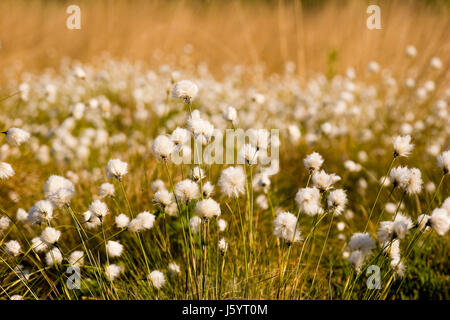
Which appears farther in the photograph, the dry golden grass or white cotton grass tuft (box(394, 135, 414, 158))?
the dry golden grass

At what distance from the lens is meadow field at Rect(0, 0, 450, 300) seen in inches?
58.3

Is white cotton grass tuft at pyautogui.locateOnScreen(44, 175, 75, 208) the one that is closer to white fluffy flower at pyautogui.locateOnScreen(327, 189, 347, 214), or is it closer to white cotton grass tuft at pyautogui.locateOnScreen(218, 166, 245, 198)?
white cotton grass tuft at pyautogui.locateOnScreen(218, 166, 245, 198)

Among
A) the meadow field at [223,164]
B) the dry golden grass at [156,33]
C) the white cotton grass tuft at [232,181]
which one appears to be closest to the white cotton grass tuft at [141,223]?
the meadow field at [223,164]

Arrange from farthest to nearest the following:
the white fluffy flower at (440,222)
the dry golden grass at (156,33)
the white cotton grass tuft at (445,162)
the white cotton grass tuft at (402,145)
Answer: the dry golden grass at (156,33), the white cotton grass tuft at (402,145), the white cotton grass tuft at (445,162), the white fluffy flower at (440,222)

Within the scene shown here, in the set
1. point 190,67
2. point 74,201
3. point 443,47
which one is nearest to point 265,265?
point 74,201

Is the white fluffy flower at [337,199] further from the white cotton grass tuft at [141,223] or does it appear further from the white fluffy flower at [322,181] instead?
the white cotton grass tuft at [141,223]

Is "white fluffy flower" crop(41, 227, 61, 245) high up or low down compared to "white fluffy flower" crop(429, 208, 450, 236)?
down

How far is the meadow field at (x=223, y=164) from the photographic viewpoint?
1.48 m

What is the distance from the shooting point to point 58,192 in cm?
144

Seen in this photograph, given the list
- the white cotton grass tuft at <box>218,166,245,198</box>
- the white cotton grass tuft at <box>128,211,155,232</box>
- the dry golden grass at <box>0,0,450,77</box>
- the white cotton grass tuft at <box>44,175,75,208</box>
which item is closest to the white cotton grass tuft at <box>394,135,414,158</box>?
the white cotton grass tuft at <box>218,166,245,198</box>

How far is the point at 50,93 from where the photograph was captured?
2936 mm

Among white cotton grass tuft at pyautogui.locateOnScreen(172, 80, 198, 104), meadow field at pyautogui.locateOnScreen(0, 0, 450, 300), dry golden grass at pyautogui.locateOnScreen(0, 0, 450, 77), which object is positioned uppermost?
dry golden grass at pyautogui.locateOnScreen(0, 0, 450, 77)

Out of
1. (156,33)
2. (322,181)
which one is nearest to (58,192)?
(322,181)

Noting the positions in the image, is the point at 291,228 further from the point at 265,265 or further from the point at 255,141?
the point at 265,265
